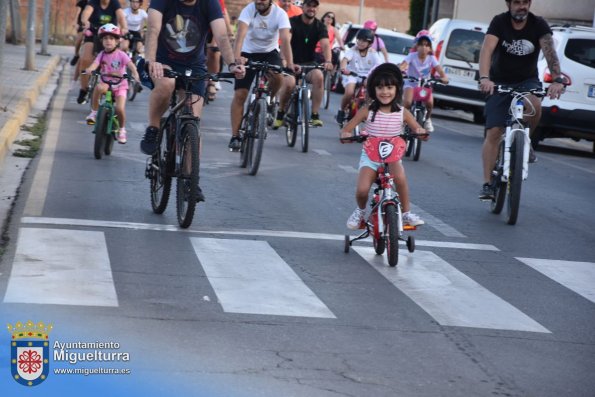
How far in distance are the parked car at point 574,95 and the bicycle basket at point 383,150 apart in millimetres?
10574

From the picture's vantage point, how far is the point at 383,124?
9.69m

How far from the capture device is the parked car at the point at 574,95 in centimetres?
1984

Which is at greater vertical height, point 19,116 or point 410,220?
point 410,220

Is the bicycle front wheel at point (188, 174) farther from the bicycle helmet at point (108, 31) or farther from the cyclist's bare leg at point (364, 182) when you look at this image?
the bicycle helmet at point (108, 31)

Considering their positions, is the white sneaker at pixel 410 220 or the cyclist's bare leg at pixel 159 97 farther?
the cyclist's bare leg at pixel 159 97

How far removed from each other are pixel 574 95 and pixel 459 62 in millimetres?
7179

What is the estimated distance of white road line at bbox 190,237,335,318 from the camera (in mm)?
7387

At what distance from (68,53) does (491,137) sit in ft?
98.2

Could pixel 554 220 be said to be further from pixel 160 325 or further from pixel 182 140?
pixel 160 325

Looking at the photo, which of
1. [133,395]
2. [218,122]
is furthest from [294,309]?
[218,122]

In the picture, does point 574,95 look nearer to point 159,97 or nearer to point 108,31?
point 108,31

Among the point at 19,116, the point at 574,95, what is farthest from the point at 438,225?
the point at 574,95

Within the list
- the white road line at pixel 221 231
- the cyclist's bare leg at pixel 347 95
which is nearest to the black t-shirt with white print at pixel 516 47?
the white road line at pixel 221 231

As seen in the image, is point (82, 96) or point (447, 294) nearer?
point (447, 294)
